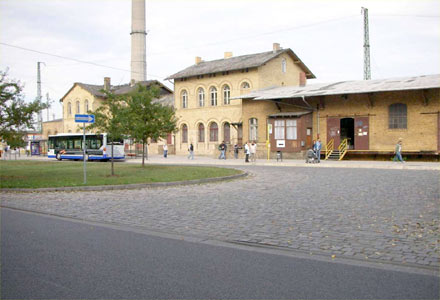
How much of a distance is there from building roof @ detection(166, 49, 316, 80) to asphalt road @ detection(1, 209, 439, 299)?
3749 centimetres

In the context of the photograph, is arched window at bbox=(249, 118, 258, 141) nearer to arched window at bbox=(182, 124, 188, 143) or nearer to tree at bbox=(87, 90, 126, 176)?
arched window at bbox=(182, 124, 188, 143)

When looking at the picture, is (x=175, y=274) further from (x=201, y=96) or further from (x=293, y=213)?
(x=201, y=96)

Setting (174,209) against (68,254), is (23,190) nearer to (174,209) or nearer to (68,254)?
(174,209)

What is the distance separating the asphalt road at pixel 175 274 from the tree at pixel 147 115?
16209 millimetres

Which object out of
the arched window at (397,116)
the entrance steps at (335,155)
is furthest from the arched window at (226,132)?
the arched window at (397,116)

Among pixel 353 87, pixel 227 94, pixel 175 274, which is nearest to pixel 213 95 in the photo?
pixel 227 94

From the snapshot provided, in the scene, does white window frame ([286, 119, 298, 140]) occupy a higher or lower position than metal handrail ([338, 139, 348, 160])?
higher

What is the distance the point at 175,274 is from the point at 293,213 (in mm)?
4715

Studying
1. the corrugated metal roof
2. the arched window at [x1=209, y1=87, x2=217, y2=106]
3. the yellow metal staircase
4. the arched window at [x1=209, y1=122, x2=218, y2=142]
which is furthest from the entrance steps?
the arched window at [x1=209, y1=87, x2=217, y2=106]

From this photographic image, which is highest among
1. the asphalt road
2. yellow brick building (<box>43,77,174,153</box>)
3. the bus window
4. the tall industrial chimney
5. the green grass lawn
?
the tall industrial chimney

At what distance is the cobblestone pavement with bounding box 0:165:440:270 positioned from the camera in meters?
6.50

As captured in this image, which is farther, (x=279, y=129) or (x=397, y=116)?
(x=279, y=129)

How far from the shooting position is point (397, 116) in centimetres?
3206

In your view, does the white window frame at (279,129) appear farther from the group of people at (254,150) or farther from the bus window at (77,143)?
the bus window at (77,143)
